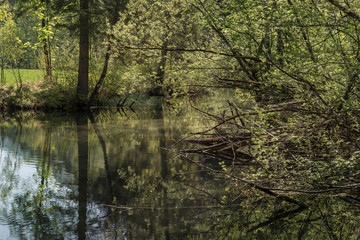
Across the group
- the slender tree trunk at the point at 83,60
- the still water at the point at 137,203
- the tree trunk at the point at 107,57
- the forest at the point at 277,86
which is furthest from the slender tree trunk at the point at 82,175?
the tree trunk at the point at 107,57

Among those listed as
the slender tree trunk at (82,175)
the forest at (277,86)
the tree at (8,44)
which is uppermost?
the tree at (8,44)

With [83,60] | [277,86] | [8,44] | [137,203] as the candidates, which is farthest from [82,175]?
[8,44]

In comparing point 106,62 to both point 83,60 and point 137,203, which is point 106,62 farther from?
point 137,203

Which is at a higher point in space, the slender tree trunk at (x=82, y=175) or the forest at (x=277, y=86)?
the forest at (x=277, y=86)

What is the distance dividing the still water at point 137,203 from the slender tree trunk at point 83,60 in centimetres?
1013

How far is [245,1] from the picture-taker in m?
7.61

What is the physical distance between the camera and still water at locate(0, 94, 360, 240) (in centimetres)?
513

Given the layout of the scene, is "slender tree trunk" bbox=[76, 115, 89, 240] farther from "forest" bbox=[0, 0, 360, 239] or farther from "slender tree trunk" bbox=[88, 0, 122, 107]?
"slender tree trunk" bbox=[88, 0, 122, 107]

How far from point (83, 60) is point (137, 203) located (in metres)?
15.8

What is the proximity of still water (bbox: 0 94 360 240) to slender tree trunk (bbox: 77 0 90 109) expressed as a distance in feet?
33.2

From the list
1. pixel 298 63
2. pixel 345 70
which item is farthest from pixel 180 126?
pixel 345 70

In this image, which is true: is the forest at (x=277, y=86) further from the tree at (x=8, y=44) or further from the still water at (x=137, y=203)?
the tree at (x=8, y=44)

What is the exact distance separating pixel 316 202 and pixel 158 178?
9.28 feet

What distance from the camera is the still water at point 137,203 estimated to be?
16.8ft
